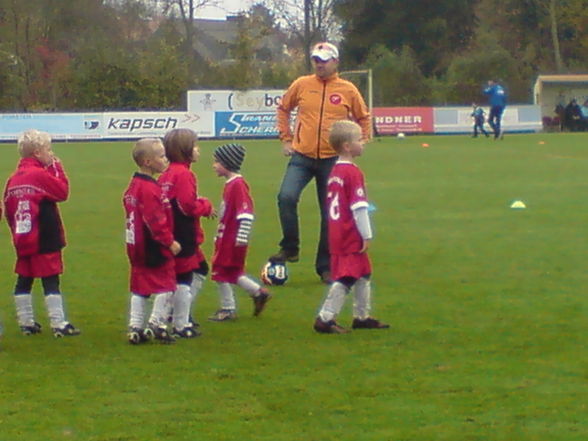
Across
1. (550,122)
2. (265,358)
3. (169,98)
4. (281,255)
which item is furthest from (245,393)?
(169,98)

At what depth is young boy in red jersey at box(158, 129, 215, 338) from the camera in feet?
25.6

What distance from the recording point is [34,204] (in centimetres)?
772

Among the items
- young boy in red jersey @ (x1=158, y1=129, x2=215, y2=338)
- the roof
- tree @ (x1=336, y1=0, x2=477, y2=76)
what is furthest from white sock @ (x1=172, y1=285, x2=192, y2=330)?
tree @ (x1=336, y1=0, x2=477, y2=76)

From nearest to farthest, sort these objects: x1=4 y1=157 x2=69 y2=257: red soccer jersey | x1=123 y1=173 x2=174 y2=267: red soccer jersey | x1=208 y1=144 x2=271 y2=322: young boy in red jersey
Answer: x1=123 y1=173 x2=174 y2=267: red soccer jersey < x1=4 y1=157 x2=69 y2=257: red soccer jersey < x1=208 y1=144 x2=271 y2=322: young boy in red jersey

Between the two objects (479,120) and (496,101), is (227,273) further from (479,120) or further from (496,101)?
(479,120)

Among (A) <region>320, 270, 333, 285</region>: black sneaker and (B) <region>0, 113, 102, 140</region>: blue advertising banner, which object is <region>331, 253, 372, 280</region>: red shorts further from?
(B) <region>0, 113, 102, 140</region>: blue advertising banner

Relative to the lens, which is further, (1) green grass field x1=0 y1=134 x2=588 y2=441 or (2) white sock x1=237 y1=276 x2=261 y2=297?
Answer: (2) white sock x1=237 y1=276 x2=261 y2=297

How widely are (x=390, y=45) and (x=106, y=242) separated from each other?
175ft

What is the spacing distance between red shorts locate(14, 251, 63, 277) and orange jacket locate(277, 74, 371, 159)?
9.97 feet

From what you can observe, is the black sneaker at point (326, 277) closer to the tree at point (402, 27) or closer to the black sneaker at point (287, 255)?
the black sneaker at point (287, 255)

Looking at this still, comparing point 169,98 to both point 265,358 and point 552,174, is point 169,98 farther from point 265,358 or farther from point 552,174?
point 265,358

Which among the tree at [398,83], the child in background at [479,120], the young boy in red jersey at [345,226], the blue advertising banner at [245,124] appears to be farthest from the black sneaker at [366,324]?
the tree at [398,83]

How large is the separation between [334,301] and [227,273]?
1011mm


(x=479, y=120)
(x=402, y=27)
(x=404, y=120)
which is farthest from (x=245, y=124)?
(x=402, y=27)
